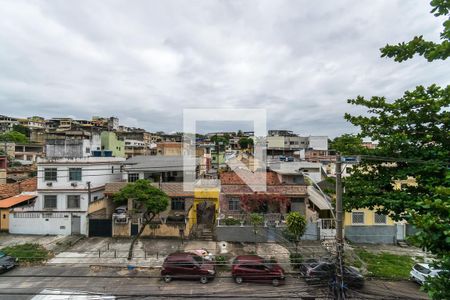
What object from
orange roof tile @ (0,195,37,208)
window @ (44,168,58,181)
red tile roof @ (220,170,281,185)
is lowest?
orange roof tile @ (0,195,37,208)

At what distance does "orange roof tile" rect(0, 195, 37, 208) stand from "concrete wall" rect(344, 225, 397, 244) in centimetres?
2452

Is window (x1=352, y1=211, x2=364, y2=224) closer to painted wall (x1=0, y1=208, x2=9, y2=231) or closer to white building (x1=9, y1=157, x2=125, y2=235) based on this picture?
white building (x1=9, y1=157, x2=125, y2=235)

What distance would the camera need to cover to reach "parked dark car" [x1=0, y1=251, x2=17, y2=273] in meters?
12.2

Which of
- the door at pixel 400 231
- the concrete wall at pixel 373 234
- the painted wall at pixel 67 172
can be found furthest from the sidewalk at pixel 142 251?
the door at pixel 400 231

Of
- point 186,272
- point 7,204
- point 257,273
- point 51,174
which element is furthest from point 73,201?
point 257,273

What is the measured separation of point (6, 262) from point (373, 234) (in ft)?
71.9

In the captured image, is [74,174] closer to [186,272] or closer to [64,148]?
[64,148]

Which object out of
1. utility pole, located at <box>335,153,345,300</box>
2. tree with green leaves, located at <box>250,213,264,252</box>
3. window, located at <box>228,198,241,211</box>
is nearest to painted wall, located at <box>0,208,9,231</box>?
window, located at <box>228,198,241,211</box>

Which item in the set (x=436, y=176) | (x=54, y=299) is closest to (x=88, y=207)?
(x=54, y=299)

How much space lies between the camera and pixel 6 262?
12461 mm

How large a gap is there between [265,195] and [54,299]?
522 inches

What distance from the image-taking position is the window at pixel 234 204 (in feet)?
60.5

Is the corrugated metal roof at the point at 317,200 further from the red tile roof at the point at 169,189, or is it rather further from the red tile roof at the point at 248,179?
the red tile roof at the point at 169,189

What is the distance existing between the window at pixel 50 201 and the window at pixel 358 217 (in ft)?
72.3
